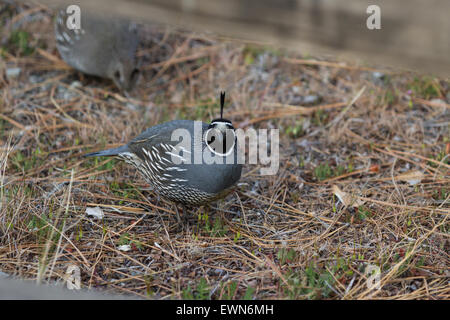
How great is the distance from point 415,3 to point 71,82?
352 cm

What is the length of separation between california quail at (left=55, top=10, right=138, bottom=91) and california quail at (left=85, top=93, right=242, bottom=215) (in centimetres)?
177

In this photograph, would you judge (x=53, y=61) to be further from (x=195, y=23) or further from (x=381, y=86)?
(x=381, y=86)

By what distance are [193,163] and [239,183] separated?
0.87m

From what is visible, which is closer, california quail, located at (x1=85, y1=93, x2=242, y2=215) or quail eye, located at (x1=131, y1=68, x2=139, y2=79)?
california quail, located at (x1=85, y1=93, x2=242, y2=215)

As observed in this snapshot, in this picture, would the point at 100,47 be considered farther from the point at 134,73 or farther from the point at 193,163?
the point at 193,163

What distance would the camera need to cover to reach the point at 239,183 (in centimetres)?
441

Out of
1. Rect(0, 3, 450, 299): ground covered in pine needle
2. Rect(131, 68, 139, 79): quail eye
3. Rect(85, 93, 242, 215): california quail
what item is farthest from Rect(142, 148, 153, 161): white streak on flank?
Rect(131, 68, 139, 79): quail eye

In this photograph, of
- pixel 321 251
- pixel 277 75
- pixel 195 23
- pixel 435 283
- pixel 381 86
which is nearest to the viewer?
pixel 435 283

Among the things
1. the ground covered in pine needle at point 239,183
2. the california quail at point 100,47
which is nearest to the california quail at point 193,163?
the ground covered in pine needle at point 239,183

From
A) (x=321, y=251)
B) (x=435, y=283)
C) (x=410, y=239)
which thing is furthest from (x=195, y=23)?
(x=435, y=283)

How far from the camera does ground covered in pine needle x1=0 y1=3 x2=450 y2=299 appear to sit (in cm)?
330

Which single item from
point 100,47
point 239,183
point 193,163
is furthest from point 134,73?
point 193,163

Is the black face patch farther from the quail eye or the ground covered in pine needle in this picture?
the quail eye
